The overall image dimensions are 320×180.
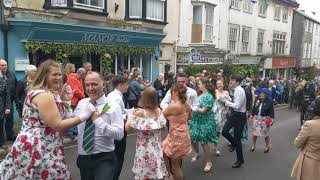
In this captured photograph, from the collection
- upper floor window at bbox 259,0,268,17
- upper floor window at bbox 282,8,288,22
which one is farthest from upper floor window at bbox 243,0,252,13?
upper floor window at bbox 282,8,288,22

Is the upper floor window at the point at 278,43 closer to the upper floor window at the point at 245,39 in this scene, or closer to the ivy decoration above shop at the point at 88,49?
the upper floor window at the point at 245,39

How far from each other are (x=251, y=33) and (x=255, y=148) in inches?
883

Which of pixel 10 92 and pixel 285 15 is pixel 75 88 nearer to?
pixel 10 92

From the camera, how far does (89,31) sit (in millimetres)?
14383

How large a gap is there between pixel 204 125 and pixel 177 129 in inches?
65.3

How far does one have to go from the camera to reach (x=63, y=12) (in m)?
13.7

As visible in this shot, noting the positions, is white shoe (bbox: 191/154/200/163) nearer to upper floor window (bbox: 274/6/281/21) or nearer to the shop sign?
the shop sign

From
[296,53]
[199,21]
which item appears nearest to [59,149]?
[199,21]

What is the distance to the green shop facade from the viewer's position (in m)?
12.1

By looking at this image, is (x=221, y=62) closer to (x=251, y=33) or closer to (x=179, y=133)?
(x=251, y=33)

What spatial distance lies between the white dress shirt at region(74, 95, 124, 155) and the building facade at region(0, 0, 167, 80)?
27.7 feet

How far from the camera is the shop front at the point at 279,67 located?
113 feet

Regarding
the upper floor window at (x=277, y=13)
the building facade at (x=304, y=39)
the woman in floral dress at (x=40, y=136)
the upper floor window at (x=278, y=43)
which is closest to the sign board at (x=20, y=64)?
the woman in floral dress at (x=40, y=136)

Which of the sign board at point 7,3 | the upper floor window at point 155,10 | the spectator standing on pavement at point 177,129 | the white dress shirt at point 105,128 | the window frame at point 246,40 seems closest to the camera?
the white dress shirt at point 105,128
